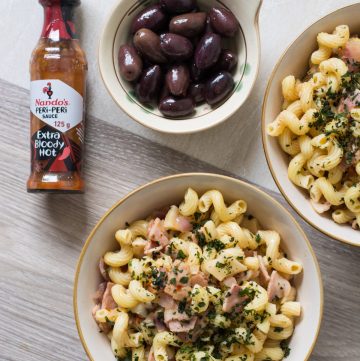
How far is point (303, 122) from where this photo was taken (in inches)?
49.0

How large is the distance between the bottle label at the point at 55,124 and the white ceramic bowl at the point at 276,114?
45 centimetres

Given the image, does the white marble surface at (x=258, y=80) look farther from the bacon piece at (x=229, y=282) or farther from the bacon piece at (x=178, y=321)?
the bacon piece at (x=178, y=321)

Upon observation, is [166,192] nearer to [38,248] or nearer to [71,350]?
[38,248]

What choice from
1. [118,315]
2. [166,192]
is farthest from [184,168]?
[118,315]

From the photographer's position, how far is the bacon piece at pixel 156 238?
1.24m

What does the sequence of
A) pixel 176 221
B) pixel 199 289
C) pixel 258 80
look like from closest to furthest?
pixel 199 289 → pixel 176 221 → pixel 258 80

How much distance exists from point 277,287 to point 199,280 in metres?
0.19

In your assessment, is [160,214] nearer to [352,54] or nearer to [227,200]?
[227,200]

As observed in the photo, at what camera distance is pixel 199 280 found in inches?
47.1

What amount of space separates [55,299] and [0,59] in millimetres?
646

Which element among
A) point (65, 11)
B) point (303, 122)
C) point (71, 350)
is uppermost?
point (65, 11)

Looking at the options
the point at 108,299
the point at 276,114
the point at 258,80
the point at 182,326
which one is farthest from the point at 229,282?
the point at 258,80

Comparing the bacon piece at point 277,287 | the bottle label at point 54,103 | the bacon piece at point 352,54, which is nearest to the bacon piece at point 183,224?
the bacon piece at point 277,287

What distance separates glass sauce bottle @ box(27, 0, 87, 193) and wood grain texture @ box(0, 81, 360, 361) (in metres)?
0.12
